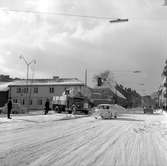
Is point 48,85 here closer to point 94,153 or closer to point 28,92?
point 28,92

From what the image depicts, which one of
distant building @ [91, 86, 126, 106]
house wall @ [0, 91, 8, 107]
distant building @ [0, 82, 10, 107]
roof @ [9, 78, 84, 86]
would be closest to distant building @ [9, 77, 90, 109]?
roof @ [9, 78, 84, 86]

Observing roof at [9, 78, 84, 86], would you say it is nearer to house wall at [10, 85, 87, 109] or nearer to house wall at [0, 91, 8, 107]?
house wall at [10, 85, 87, 109]

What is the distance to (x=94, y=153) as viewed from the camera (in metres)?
12.9

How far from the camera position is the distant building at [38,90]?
112312mm

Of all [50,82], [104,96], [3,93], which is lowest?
[3,93]

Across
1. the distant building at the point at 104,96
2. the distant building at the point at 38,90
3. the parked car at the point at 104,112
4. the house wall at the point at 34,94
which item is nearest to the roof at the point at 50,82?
the distant building at the point at 38,90

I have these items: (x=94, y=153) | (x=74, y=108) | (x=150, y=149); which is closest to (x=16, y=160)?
(x=94, y=153)

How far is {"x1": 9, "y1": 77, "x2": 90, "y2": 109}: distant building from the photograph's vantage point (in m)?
112

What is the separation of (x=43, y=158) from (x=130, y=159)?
2.54 meters

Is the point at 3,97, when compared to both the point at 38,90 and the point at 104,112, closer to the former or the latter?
the point at 38,90

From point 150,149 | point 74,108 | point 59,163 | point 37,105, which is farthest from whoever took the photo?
point 37,105

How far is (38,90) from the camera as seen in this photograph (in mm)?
115062

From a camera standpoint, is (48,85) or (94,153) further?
(48,85)

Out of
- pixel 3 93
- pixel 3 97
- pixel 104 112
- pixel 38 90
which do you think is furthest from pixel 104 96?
pixel 104 112
